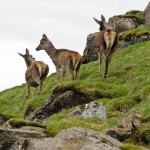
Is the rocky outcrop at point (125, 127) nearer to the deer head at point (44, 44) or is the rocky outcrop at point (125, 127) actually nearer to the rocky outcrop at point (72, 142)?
the rocky outcrop at point (72, 142)

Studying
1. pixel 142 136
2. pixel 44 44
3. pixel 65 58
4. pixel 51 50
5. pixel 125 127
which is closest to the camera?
pixel 125 127

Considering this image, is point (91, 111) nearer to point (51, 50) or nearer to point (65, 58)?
point (65, 58)

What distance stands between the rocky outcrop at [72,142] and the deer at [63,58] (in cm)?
1906

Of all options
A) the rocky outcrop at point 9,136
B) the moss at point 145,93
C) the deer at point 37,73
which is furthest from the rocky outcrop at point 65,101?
the rocky outcrop at point 9,136

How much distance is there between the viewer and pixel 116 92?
91.0ft

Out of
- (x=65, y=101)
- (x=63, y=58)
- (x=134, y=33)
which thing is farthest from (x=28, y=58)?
(x=65, y=101)

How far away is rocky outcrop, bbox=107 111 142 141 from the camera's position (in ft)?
59.0

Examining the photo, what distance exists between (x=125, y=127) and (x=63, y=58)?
57.5 ft

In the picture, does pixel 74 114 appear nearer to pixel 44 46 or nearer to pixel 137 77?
pixel 137 77

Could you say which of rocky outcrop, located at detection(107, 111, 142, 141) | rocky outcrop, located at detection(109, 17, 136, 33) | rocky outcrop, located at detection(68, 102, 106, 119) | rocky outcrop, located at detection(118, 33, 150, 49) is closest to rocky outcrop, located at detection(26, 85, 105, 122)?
rocky outcrop, located at detection(68, 102, 106, 119)

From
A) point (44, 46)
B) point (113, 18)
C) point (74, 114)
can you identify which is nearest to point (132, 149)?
point (74, 114)

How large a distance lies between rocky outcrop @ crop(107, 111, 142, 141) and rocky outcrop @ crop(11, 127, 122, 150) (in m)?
3.88

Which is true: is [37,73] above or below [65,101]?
above

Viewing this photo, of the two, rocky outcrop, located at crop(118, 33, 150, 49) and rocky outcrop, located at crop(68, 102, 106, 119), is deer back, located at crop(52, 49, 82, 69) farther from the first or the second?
rocky outcrop, located at crop(118, 33, 150, 49)
